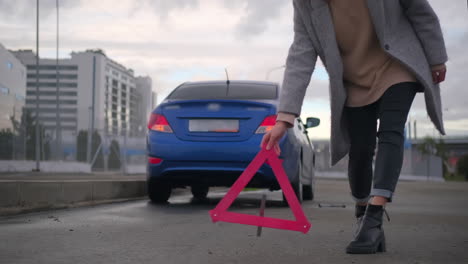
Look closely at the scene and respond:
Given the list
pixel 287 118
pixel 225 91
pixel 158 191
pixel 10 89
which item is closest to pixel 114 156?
pixel 10 89

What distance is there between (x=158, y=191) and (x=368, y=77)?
4.56 meters

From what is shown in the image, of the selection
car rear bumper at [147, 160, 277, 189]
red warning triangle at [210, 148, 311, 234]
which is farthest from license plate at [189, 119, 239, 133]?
red warning triangle at [210, 148, 311, 234]

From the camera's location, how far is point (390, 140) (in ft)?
12.1

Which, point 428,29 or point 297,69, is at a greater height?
point 428,29

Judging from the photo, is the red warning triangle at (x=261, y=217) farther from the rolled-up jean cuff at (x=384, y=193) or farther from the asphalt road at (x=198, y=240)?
the rolled-up jean cuff at (x=384, y=193)

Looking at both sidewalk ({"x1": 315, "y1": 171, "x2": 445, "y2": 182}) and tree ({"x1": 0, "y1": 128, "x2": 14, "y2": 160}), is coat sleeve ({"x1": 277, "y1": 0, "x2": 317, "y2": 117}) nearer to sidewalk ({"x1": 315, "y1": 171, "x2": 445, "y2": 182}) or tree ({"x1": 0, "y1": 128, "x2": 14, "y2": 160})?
tree ({"x1": 0, "y1": 128, "x2": 14, "y2": 160})

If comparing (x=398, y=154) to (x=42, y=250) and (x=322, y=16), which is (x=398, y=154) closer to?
(x=322, y=16)

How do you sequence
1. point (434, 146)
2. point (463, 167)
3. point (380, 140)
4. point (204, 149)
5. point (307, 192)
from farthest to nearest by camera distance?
1. point (434, 146)
2. point (463, 167)
3. point (307, 192)
4. point (204, 149)
5. point (380, 140)

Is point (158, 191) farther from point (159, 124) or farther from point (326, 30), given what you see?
point (326, 30)

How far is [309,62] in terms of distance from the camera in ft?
13.0

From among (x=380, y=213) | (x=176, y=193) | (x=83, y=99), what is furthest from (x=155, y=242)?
(x=83, y=99)

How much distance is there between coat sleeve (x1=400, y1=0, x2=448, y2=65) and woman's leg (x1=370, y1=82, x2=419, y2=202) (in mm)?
254

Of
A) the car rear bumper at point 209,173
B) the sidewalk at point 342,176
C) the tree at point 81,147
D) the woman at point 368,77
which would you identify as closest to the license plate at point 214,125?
the car rear bumper at point 209,173

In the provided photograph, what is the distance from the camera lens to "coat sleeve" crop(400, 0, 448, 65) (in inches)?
151
